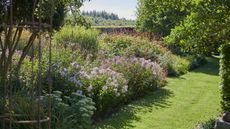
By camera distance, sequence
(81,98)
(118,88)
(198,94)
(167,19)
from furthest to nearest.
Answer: (167,19) < (198,94) < (118,88) < (81,98)

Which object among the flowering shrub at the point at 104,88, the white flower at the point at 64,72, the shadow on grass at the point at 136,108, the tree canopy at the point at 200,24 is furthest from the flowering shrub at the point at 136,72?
the white flower at the point at 64,72

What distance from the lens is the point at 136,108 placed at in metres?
9.89

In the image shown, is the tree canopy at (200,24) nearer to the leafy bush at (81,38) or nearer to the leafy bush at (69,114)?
the leafy bush at (69,114)

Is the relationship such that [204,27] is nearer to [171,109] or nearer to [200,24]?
[200,24]

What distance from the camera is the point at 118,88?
9.54 metres

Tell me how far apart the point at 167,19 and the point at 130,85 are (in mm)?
14452

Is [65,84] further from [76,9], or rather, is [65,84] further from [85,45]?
[85,45]

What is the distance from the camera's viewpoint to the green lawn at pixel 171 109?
27.4ft

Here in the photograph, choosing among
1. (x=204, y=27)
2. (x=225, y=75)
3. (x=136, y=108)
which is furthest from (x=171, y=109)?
(x=204, y=27)

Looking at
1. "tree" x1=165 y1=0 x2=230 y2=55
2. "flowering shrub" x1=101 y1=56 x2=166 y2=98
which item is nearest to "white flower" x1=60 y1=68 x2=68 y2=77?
"tree" x1=165 y1=0 x2=230 y2=55

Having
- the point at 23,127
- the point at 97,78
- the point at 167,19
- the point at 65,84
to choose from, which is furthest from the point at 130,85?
the point at 167,19

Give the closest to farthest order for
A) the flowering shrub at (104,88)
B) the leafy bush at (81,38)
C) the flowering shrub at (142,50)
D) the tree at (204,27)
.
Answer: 1. the tree at (204,27)
2. the flowering shrub at (104,88)
3. the leafy bush at (81,38)
4. the flowering shrub at (142,50)

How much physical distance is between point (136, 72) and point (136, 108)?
1799 millimetres

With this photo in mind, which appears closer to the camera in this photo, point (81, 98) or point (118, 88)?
point (81, 98)
